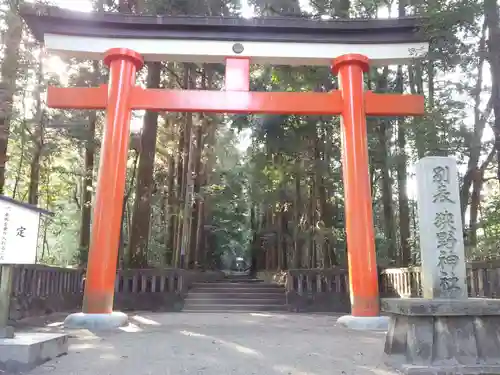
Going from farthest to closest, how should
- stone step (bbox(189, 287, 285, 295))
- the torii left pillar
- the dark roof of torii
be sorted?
stone step (bbox(189, 287, 285, 295)) → the dark roof of torii → the torii left pillar

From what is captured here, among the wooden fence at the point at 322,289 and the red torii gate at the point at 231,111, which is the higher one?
the red torii gate at the point at 231,111

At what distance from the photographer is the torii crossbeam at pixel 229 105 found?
697 cm

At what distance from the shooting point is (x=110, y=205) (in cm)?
707

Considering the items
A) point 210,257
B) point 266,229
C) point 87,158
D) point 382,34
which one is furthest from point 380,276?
point 210,257

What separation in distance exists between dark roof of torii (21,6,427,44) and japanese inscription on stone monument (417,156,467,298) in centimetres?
401

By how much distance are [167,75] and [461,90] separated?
32.2 ft

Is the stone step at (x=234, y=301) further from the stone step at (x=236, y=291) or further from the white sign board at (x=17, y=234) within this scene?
the white sign board at (x=17, y=234)

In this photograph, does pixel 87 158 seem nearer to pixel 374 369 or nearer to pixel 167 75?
pixel 167 75

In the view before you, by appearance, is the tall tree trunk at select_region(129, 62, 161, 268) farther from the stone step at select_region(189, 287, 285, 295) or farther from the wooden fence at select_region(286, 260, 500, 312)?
the wooden fence at select_region(286, 260, 500, 312)

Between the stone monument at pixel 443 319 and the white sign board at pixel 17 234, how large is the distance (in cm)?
346

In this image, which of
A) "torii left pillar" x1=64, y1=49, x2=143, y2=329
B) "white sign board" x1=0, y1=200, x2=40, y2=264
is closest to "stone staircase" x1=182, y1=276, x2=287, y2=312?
"torii left pillar" x1=64, y1=49, x2=143, y2=329

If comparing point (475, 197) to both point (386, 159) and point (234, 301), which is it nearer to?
point (386, 159)

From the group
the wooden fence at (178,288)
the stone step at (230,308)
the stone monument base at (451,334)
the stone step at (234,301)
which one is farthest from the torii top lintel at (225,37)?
the stone step at (234,301)

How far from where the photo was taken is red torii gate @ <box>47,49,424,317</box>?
6938 millimetres
